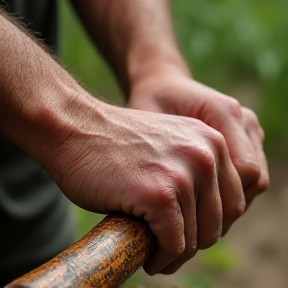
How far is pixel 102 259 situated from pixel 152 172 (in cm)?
16

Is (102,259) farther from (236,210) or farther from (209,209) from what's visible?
(236,210)

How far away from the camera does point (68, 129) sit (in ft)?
3.01

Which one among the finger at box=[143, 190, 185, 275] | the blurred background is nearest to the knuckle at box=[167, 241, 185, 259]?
the finger at box=[143, 190, 185, 275]

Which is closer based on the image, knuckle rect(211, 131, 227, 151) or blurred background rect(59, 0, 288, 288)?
knuckle rect(211, 131, 227, 151)

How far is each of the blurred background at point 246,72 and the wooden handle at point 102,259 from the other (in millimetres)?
1851

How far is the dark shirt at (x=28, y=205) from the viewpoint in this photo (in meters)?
1.36

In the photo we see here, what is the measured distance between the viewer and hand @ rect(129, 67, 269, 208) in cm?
113

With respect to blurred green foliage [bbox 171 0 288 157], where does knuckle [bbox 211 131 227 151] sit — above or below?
above

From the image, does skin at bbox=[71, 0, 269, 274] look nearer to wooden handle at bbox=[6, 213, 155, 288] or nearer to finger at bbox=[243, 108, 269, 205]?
finger at bbox=[243, 108, 269, 205]

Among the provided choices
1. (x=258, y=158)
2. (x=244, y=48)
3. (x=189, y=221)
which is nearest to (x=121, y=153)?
A: (x=189, y=221)

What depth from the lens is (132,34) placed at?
142 centimetres

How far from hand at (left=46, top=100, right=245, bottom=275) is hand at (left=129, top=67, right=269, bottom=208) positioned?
14 centimetres

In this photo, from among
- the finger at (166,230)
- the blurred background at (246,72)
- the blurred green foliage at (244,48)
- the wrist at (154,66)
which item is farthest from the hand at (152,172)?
the blurred green foliage at (244,48)

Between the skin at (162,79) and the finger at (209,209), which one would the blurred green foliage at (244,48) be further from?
the finger at (209,209)
